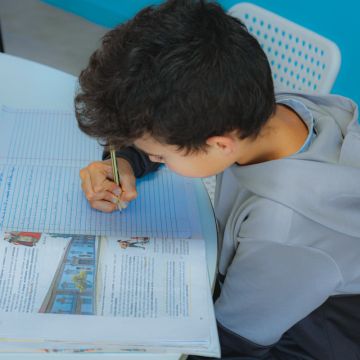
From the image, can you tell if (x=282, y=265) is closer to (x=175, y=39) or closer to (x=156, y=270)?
(x=156, y=270)

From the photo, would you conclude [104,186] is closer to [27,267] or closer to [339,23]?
[27,267]

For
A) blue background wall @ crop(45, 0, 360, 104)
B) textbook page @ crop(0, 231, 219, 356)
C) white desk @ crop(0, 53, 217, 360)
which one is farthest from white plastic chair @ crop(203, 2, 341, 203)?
blue background wall @ crop(45, 0, 360, 104)

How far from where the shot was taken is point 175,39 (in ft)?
1.99

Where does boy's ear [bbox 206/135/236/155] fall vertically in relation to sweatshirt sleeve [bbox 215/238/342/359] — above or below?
above

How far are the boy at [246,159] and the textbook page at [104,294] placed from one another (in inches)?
4.0

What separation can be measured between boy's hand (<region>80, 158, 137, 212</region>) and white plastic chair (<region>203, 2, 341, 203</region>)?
0.50 m

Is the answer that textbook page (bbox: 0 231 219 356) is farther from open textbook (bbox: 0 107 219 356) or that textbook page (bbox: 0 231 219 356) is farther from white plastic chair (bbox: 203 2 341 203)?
white plastic chair (bbox: 203 2 341 203)

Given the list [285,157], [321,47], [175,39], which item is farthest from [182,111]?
[321,47]

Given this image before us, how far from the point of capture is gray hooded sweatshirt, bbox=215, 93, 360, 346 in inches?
27.8

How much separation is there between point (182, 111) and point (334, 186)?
254 mm

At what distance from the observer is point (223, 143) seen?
692 millimetres

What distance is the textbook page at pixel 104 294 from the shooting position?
0.59 metres

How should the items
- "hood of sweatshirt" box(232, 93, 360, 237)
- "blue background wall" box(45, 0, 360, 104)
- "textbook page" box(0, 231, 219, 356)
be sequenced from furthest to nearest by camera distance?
"blue background wall" box(45, 0, 360, 104)
"hood of sweatshirt" box(232, 93, 360, 237)
"textbook page" box(0, 231, 219, 356)

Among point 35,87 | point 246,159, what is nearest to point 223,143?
point 246,159
